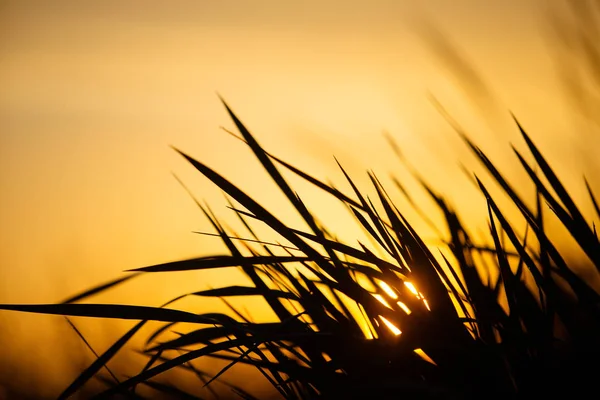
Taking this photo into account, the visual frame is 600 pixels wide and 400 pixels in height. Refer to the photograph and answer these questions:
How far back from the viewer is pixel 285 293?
28.1 inches

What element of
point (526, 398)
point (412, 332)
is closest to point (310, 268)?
point (412, 332)

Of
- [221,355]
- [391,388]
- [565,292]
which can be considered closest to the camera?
[391,388]

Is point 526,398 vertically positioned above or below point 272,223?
below

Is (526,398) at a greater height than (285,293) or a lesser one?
lesser

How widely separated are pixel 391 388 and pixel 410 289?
0.15 meters

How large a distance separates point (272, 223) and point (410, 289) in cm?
17

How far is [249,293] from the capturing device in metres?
0.73

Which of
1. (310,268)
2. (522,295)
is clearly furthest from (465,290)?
(310,268)

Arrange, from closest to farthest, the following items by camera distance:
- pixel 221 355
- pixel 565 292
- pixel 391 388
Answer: pixel 391 388
pixel 565 292
pixel 221 355

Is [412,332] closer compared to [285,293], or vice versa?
[412,332]

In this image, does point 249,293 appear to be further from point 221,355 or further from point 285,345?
point 221,355

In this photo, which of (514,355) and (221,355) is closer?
Answer: (514,355)

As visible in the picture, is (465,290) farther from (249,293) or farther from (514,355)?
(249,293)

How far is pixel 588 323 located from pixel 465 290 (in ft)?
0.44
